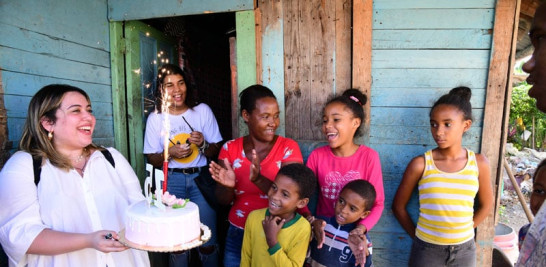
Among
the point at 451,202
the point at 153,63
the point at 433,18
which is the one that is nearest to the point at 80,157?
the point at 153,63

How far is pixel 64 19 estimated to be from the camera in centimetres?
265

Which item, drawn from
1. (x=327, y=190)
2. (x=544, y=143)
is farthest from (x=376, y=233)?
(x=544, y=143)

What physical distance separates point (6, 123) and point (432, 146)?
11.4 feet

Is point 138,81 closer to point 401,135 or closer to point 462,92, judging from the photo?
point 401,135

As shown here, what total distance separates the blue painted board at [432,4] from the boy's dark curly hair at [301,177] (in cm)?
168

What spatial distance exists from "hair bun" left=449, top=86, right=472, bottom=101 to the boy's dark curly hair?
1447mm

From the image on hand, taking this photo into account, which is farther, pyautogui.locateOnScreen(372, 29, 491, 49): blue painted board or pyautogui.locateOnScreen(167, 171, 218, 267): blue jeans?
pyautogui.locateOnScreen(167, 171, 218, 267): blue jeans

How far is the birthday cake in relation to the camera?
5.01 feet

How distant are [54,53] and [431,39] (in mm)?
3278

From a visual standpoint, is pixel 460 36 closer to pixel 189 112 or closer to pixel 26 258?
pixel 189 112

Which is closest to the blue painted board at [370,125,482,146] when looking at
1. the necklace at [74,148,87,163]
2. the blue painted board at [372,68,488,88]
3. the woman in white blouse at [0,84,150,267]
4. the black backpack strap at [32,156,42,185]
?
the blue painted board at [372,68,488,88]

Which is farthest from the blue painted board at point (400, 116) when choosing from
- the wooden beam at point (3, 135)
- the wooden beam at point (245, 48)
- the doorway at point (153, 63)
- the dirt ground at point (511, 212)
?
the dirt ground at point (511, 212)

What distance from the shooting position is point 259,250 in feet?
6.61

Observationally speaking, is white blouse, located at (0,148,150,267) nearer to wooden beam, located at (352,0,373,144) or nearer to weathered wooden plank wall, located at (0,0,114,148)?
weathered wooden plank wall, located at (0,0,114,148)
